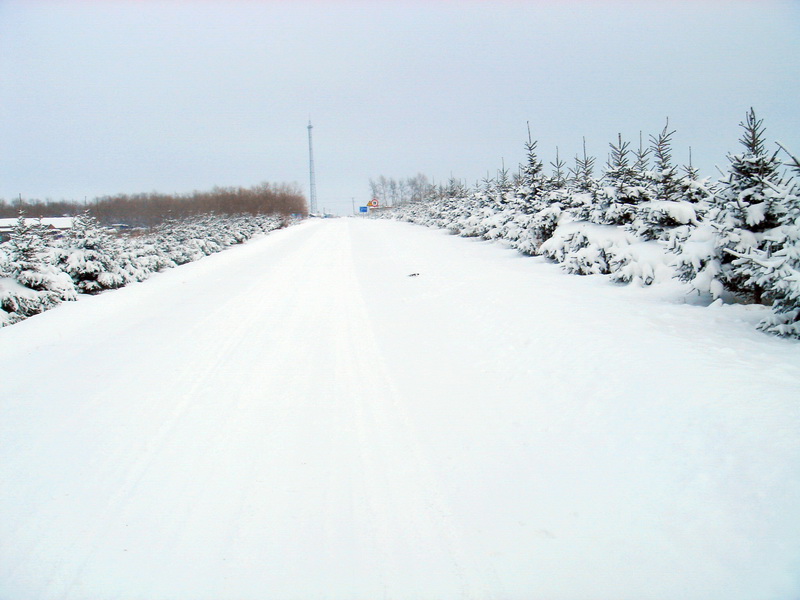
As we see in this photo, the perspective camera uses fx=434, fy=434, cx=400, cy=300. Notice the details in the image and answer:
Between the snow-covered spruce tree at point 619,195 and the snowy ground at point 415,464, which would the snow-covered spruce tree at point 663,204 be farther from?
the snowy ground at point 415,464

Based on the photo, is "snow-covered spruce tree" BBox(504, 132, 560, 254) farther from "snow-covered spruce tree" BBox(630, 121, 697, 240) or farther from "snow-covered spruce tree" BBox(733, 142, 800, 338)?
"snow-covered spruce tree" BBox(733, 142, 800, 338)

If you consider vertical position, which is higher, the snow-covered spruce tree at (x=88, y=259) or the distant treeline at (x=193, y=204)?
the distant treeline at (x=193, y=204)

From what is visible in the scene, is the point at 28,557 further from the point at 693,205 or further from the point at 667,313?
the point at 693,205

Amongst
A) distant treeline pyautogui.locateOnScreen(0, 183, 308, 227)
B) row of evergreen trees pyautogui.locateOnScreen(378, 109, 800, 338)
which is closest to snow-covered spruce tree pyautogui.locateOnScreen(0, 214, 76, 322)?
row of evergreen trees pyautogui.locateOnScreen(378, 109, 800, 338)

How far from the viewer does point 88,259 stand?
1266 centimetres

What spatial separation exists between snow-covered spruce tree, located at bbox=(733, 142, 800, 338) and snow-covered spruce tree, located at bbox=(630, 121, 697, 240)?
3705 millimetres

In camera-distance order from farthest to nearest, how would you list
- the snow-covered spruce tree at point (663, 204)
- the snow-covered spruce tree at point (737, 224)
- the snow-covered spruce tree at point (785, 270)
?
the snow-covered spruce tree at point (663, 204) < the snow-covered spruce tree at point (737, 224) < the snow-covered spruce tree at point (785, 270)

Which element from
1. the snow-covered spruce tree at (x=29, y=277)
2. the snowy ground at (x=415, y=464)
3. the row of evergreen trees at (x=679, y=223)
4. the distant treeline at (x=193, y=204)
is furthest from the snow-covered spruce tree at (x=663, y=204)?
the distant treeline at (x=193, y=204)

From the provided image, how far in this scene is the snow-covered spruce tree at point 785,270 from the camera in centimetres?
521

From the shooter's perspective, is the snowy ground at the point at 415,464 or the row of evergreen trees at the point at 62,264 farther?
the row of evergreen trees at the point at 62,264

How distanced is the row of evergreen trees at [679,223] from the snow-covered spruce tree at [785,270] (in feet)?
0.04

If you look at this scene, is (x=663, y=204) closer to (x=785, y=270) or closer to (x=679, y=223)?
(x=679, y=223)

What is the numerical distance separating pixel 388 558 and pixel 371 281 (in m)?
9.98

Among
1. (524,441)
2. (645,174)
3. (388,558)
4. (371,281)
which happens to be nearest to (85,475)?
(388,558)
